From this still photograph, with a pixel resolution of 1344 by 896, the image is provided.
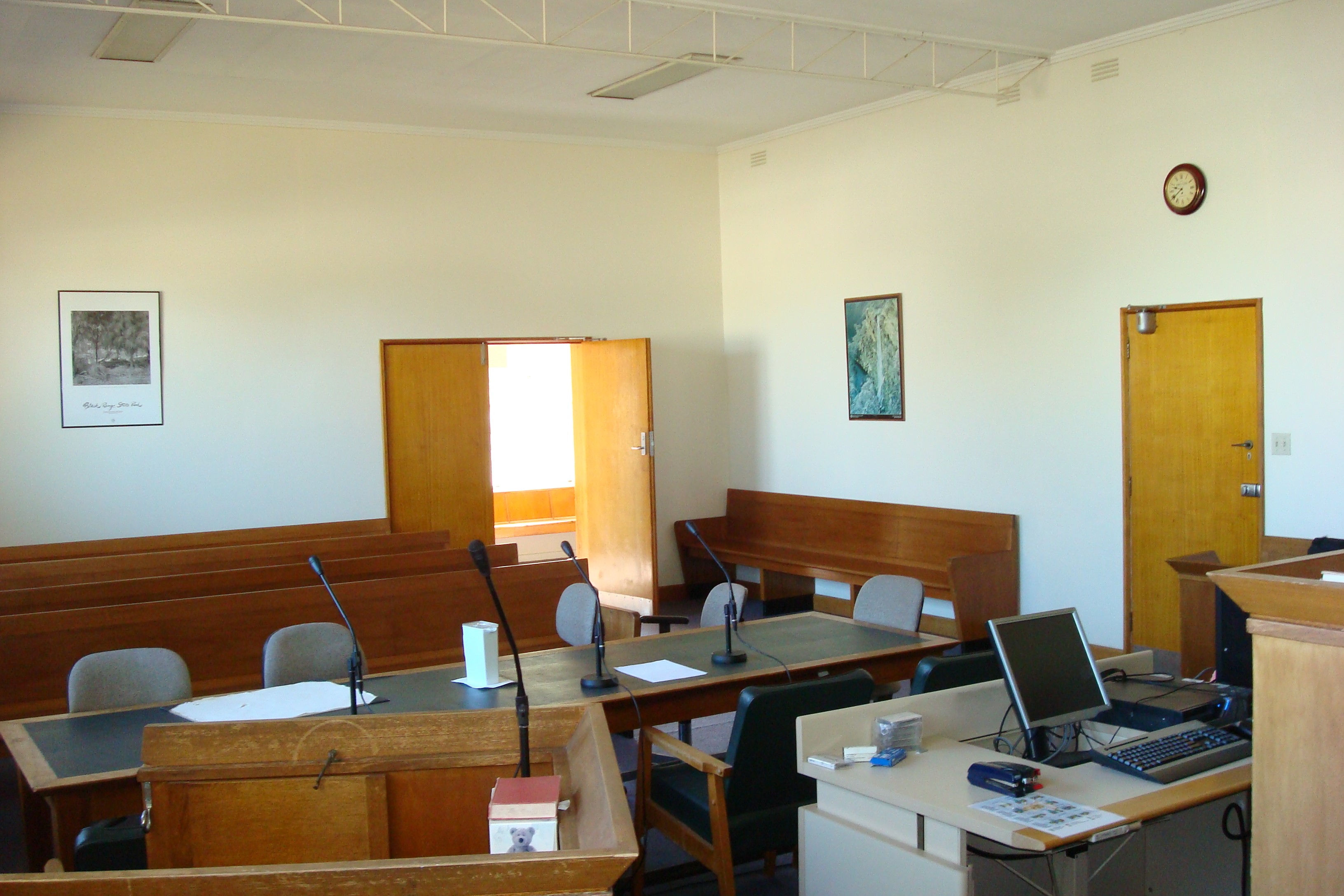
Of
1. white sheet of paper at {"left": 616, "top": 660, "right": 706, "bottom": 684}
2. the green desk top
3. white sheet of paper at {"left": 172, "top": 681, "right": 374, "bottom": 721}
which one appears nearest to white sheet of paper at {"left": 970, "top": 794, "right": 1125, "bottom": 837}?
the green desk top

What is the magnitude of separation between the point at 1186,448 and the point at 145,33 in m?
5.92

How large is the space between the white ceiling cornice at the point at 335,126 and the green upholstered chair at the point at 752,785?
Result: 5.91 metres

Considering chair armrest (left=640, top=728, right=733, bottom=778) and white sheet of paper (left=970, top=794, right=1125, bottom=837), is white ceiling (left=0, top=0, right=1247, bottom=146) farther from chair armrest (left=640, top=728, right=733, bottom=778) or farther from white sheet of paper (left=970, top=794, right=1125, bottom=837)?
white sheet of paper (left=970, top=794, right=1125, bottom=837)

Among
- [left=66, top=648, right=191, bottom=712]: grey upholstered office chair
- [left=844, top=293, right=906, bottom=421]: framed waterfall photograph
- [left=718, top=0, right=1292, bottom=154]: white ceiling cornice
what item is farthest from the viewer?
[left=844, top=293, right=906, bottom=421]: framed waterfall photograph

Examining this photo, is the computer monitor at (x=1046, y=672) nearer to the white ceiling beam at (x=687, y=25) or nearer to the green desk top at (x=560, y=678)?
the green desk top at (x=560, y=678)

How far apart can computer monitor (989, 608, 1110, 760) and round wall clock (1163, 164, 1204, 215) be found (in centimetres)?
374

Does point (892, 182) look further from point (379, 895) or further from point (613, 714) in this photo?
point (379, 895)

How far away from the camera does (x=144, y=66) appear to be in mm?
6504

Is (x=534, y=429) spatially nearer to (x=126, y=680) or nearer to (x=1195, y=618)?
(x=1195, y=618)

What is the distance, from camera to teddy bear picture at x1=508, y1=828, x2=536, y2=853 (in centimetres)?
178

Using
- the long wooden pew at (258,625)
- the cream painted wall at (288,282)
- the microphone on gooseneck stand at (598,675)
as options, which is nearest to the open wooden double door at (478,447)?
the cream painted wall at (288,282)

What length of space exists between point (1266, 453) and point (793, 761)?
12.1 feet

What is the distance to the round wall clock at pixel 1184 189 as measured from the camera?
241 inches

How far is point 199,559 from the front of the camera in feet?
21.9
